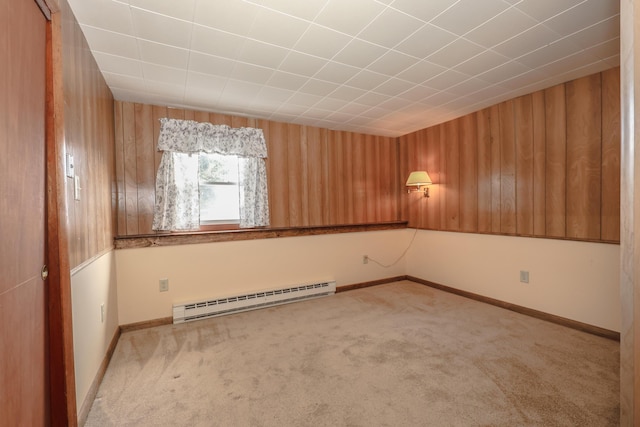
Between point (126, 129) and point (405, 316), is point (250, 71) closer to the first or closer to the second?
point (126, 129)

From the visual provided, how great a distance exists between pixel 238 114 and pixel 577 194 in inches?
147

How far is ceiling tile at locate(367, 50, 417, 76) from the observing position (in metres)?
A: 2.25

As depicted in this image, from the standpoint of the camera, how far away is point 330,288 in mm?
3910

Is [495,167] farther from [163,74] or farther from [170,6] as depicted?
[163,74]

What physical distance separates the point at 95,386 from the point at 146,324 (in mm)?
1133

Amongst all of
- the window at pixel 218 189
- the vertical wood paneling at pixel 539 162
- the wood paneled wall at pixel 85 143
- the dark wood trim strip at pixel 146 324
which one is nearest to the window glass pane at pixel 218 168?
the window at pixel 218 189

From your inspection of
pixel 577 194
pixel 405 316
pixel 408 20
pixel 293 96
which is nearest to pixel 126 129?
pixel 293 96

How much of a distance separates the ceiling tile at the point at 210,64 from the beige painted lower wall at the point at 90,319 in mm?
1673

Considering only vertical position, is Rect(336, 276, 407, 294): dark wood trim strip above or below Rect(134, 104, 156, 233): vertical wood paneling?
below

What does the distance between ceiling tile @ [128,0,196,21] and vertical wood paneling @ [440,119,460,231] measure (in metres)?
3.39

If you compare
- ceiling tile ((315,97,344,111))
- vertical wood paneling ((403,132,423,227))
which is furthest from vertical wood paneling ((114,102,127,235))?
vertical wood paneling ((403,132,423,227))

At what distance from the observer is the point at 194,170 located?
3.30 metres

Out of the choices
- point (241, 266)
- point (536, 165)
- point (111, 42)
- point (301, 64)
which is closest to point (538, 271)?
point (536, 165)

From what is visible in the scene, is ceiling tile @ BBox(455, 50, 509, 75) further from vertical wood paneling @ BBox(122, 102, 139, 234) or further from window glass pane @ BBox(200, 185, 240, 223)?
vertical wood paneling @ BBox(122, 102, 139, 234)
